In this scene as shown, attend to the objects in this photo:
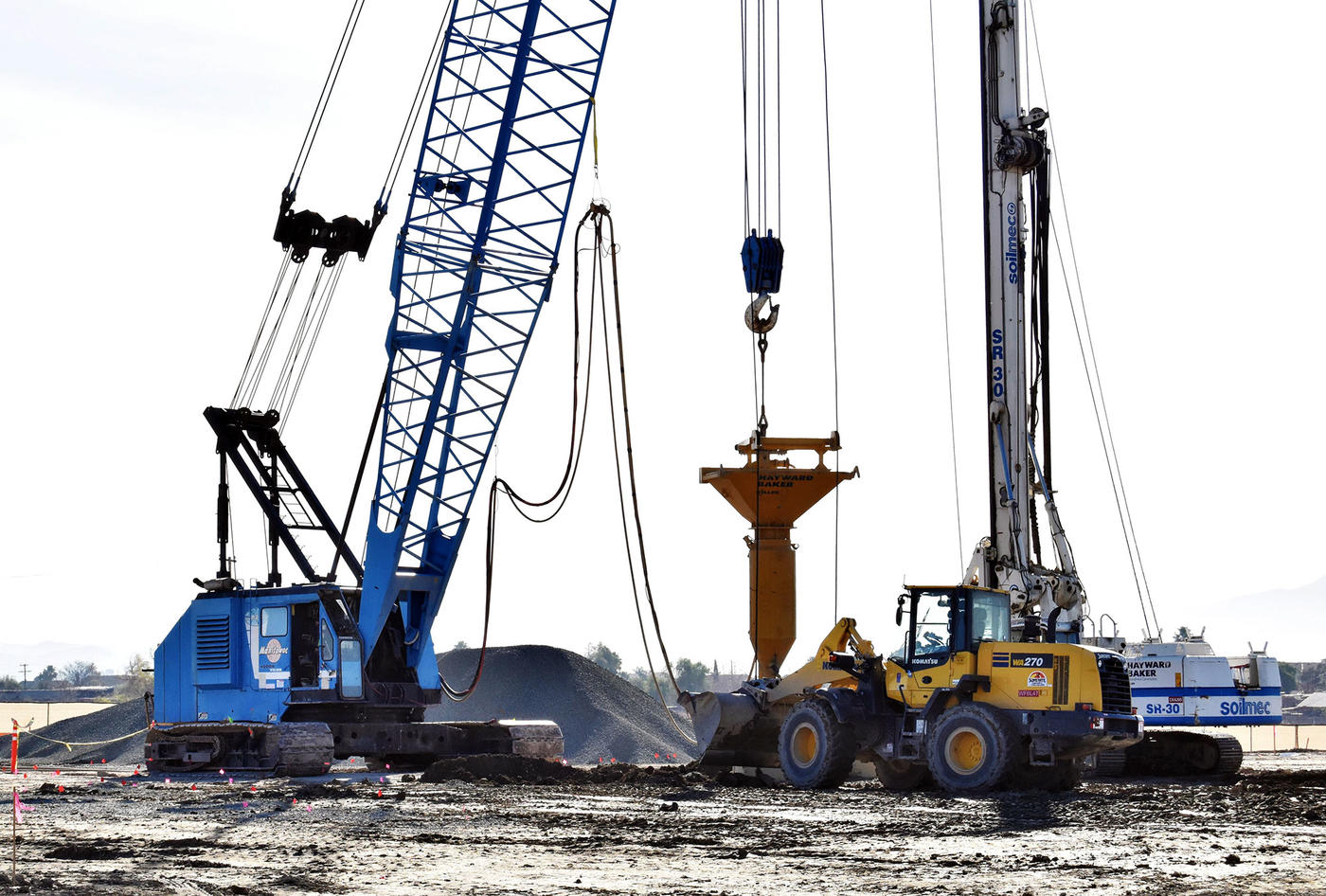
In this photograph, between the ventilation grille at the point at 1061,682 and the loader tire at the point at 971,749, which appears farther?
the ventilation grille at the point at 1061,682

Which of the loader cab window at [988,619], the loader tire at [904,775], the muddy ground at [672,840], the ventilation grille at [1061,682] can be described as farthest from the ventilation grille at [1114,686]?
the loader tire at [904,775]

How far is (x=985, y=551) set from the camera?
24.0 metres

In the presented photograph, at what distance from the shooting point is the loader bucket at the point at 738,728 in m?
21.3

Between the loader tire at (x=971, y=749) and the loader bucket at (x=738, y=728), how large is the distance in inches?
109

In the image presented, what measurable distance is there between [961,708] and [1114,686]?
6.06 feet

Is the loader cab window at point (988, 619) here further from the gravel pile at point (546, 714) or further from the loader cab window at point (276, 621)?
the gravel pile at point (546, 714)

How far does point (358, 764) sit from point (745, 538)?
10.5 m

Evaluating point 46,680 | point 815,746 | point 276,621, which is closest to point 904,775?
point 815,746

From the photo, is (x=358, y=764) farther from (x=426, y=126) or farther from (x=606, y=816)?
(x=606, y=816)

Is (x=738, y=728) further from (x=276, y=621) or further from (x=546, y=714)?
(x=546, y=714)

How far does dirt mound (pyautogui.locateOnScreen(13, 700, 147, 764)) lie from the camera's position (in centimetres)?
3503

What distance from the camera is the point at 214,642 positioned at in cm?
2608

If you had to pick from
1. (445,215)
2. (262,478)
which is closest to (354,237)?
(445,215)

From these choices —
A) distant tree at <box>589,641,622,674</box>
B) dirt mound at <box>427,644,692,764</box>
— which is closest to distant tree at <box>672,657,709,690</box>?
distant tree at <box>589,641,622,674</box>
